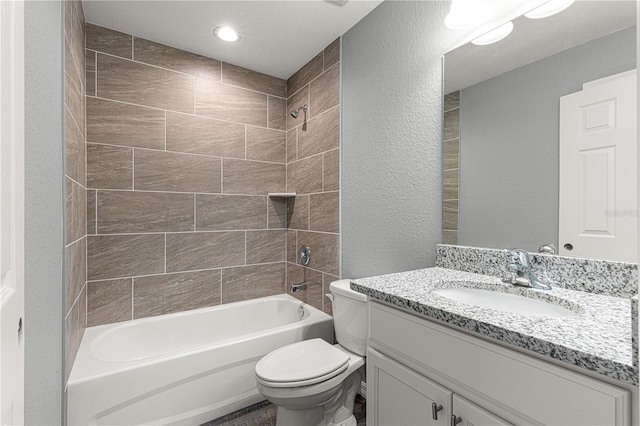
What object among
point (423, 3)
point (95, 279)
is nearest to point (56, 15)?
point (95, 279)

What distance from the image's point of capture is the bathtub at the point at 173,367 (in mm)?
1462

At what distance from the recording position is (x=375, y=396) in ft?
3.93

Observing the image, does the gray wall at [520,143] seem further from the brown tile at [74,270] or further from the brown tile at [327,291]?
the brown tile at [74,270]

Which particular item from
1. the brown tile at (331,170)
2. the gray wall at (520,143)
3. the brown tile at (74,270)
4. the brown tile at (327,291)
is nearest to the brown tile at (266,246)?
the brown tile at (327,291)

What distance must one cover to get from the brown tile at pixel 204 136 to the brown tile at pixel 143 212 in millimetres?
377

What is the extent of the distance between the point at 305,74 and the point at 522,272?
212 cm

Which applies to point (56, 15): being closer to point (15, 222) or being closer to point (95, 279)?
point (15, 222)

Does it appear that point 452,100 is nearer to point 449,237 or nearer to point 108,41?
point 449,237

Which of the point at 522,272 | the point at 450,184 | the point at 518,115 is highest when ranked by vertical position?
the point at 518,115

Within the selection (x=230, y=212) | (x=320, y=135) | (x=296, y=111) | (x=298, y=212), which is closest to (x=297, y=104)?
(x=296, y=111)

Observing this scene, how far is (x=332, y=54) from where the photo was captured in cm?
Result: 224

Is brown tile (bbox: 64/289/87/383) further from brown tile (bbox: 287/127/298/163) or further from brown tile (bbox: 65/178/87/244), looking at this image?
brown tile (bbox: 287/127/298/163)

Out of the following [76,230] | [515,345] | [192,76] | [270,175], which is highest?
[192,76]

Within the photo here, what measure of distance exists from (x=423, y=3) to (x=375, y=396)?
1.89m
